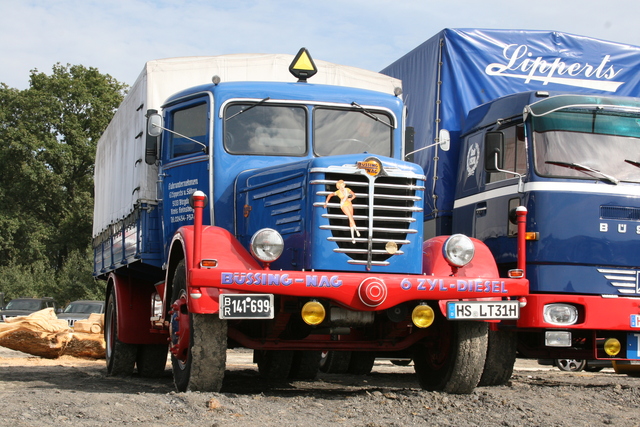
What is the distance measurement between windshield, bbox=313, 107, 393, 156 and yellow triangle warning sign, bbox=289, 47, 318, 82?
767mm

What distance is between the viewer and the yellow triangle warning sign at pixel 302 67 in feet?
30.3

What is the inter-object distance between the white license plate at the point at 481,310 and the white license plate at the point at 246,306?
1543 mm

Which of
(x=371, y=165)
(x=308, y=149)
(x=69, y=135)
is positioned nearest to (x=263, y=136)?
(x=308, y=149)

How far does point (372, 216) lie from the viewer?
7070mm

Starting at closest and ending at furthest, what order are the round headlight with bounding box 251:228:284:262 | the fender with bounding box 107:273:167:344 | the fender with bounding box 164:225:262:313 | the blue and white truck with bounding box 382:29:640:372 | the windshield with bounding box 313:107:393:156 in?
the fender with bounding box 164:225:262:313 < the round headlight with bounding box 251:228:284:262 < the blue and white truck with bounding box 382:29:640:372 < the windshield with bounding box 313:107:393:156 < the fender with bounding box 107:273:167:344

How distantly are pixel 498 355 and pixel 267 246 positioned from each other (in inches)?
131

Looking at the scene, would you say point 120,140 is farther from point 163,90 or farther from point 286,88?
point 286,88

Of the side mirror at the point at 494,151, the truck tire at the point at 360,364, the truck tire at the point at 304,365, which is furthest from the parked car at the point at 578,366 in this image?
the side mirror at the point at 494,151

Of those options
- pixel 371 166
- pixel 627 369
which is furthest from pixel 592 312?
pixel 627 369

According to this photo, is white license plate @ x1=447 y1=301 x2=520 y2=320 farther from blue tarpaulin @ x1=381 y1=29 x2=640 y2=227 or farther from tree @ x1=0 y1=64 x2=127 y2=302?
tree @ x1=0 y1=64 x2=127 y2=302

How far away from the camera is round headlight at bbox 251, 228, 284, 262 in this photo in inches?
268

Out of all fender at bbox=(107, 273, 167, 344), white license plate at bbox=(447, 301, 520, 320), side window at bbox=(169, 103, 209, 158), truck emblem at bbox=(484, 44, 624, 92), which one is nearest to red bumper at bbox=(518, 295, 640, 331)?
white license plate at bbox=(447, 301, 520, 320)

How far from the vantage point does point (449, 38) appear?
34.3 feet

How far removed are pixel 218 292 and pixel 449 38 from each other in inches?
207
